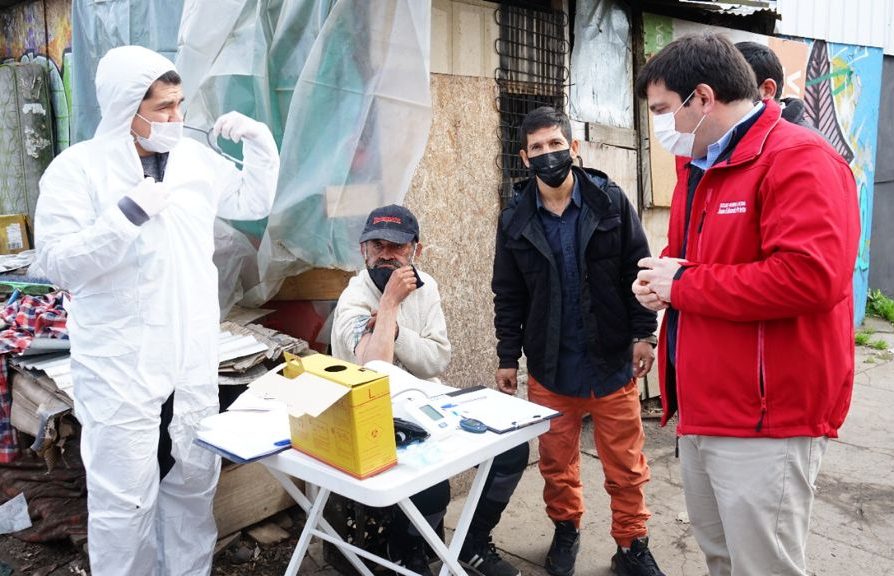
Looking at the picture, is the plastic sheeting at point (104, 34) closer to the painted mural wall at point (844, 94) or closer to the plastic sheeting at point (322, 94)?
the plastic sheeting at point (322, 94)

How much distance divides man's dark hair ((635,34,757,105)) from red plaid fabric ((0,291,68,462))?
2.90m

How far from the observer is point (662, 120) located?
2135mm

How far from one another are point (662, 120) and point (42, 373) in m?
2.84

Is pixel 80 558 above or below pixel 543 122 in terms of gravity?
below

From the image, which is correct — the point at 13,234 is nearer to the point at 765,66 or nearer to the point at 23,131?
the point at 23,131

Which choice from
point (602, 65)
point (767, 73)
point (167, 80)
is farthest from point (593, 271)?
point (602, 65)

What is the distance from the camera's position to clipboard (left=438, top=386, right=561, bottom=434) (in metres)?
2.29

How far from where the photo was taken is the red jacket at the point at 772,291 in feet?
6.03

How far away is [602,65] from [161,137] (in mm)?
3341

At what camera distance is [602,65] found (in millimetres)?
5086

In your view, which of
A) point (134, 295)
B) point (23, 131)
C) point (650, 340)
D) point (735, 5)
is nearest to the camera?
point (134, 295)

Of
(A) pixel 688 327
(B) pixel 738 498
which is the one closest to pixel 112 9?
(A) pixel 688 327

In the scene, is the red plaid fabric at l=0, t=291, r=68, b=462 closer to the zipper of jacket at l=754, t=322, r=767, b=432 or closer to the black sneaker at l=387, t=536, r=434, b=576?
the black sneaker at l=387, t=536, r=434, b=576

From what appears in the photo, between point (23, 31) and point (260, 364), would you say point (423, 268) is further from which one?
point (23, 31)
